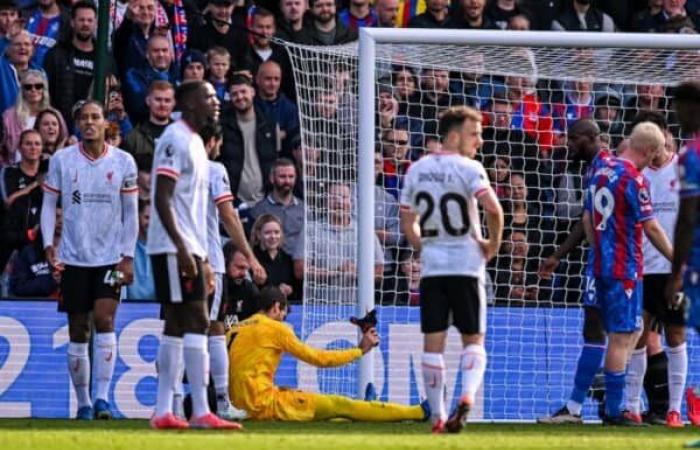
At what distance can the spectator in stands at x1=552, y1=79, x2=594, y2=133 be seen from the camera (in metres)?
17.4

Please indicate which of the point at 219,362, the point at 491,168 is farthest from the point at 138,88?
the point at 219,362

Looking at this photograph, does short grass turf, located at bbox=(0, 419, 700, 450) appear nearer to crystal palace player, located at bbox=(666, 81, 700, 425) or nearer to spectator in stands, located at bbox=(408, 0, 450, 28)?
crystal palace player, located at bbox=(666, 81, 700, 425)

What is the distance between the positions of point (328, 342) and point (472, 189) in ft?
15.8

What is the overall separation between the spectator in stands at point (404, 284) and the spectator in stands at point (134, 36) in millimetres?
3280

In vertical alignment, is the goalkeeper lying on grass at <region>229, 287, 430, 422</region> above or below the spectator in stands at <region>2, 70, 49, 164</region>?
below

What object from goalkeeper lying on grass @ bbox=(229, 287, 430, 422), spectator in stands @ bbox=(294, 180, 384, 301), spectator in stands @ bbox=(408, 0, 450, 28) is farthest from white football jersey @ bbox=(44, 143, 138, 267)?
spectator in stands @ bbox=(408, 0, 450, 28)

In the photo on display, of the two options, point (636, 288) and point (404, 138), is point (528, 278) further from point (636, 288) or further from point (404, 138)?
point (636, 288)

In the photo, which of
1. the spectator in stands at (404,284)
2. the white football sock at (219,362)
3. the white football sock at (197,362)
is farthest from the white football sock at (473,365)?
the spectator in stands at (404,284)

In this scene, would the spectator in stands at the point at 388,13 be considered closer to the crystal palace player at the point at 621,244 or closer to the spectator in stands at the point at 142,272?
the spectator in stands at the point at 142,272

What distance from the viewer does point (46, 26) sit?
17.9 metres

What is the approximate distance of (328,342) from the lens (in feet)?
53.7

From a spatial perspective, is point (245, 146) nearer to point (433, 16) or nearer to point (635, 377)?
point (433, 16)

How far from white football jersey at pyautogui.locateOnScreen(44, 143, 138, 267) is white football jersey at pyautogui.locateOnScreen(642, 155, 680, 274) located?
4.21m

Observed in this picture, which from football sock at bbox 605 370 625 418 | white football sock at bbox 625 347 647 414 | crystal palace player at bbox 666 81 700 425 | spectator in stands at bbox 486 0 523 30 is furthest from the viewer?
spectator in stands at bbox 486 0 523 30
